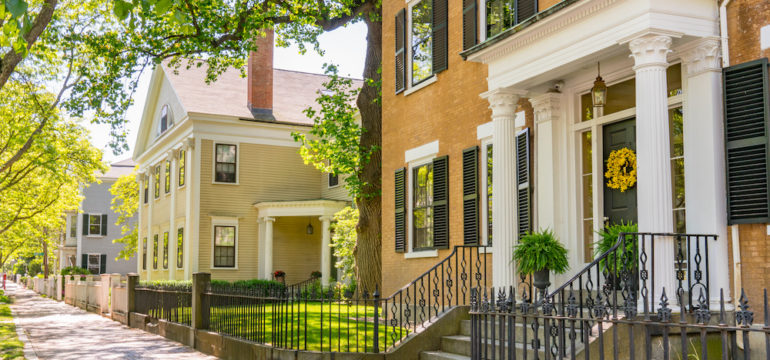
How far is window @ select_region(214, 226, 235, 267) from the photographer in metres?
31.4

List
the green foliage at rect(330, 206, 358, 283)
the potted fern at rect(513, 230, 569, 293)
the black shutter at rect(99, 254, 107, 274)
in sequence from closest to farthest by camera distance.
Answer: the potted fern at rect(513, 230, 569, 293) < the green foliage at rect(330, 206, 358, 283) < the black shutter at rect(99, 254, 107, 274)

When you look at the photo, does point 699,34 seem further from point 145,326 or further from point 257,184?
point 257,184

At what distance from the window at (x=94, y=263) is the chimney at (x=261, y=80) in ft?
107

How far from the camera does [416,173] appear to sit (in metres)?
15.2

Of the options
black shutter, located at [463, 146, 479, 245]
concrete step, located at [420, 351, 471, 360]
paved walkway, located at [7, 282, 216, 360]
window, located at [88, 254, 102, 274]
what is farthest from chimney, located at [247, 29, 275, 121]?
window, located at [88, 254, 102, 274]

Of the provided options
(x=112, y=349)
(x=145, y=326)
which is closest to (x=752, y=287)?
(x=112, y=349)

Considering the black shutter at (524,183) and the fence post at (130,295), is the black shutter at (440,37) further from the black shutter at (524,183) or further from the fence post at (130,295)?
the fence post at (130,295)

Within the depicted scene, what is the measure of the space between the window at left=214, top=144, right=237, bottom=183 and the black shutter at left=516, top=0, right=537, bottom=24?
21.5m

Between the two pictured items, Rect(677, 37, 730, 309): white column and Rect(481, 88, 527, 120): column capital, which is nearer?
Rect(677, 37, 730, 309): white column

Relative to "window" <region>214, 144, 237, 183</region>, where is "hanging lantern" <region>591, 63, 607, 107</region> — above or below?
below

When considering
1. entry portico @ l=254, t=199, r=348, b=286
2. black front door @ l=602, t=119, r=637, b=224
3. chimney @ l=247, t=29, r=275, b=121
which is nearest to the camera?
black front door @ l=602, t=119, r=637, b=224

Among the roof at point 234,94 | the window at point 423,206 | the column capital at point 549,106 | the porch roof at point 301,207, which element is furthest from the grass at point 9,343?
the roof at point 234,94

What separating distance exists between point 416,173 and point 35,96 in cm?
1990

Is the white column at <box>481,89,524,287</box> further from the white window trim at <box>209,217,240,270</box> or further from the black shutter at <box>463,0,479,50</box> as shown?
the white window trim at <box>209,217,240,270</box>
